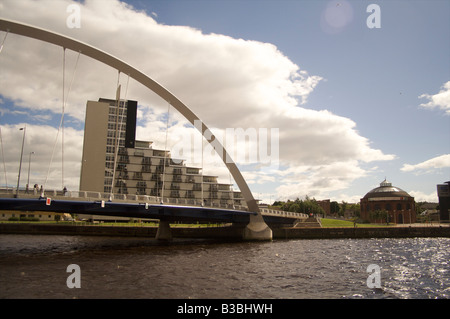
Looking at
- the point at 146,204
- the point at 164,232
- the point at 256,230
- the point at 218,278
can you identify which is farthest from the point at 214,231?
the point at 218,278

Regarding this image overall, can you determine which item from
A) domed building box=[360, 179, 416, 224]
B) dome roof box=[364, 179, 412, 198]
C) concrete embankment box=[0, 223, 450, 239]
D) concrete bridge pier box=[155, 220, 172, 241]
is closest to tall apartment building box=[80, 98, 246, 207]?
concrete embankment box=[0, 223, 450, 239]

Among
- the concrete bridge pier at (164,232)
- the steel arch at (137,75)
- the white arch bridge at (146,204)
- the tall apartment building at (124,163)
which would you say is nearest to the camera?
the white arch bridge at (146,204)

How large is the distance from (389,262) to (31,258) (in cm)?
3428

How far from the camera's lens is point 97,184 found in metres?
93.8

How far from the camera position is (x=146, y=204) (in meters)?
42.4

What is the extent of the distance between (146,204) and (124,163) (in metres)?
60.8

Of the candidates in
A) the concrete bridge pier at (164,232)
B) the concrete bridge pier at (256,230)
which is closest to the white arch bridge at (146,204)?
the concrete bridge pier at (256,230)

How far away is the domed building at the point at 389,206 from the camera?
112 metres

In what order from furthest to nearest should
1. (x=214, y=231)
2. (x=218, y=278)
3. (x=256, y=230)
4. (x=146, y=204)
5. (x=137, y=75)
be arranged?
(x=214, y=231), (x=256, y=230), (x=137, y=75), (x=146, y=204), (x=218, y=278)

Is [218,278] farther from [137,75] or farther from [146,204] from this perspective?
[137,75]

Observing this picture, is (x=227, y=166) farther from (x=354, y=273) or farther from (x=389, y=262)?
(x=354, y=273)

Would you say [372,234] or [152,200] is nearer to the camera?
[152,200]

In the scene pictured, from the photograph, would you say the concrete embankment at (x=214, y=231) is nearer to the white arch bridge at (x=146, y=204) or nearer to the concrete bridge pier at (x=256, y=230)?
the concrete bridge pier at (x=256, y=230)
